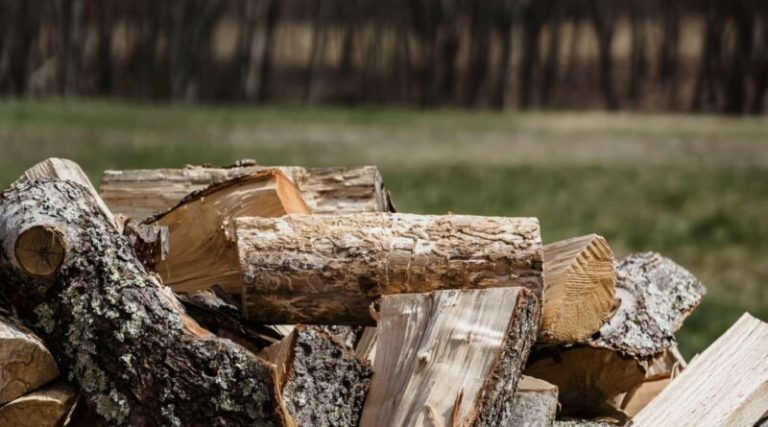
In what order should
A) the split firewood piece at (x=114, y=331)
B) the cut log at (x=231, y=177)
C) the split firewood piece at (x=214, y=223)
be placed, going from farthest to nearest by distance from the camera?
the cut log at (x=231, y=177)
the split firewood piece at (x=214, y=223)
the split firewood piece at (x=114, y=331)

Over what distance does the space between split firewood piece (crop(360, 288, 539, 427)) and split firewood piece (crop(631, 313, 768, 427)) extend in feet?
1.62

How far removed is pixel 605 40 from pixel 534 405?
19598 mm

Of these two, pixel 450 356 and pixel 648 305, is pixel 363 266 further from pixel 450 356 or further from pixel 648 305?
pixel 648 305

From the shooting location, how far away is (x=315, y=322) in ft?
10.0

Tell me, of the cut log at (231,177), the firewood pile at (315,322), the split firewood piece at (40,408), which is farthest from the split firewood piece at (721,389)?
the split firewood piece at (40,408)

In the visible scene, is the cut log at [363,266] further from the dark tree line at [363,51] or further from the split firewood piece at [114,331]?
the dark tree line at [363,51]

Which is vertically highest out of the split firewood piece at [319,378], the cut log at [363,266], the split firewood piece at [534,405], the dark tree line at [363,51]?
the cut log at [363,266]

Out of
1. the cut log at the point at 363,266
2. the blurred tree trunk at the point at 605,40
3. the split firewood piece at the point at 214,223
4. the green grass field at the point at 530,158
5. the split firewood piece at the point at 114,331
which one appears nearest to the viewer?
the split firewood piece at the point at 114,331

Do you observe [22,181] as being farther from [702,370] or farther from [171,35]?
[171,35]

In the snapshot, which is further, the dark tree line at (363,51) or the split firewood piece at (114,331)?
the dark tree line at (363,51)

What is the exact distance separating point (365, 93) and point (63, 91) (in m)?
5.49

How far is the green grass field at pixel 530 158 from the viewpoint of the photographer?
8.36m

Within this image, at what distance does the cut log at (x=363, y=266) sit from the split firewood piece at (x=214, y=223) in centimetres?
19

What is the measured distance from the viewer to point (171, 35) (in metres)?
22.8
